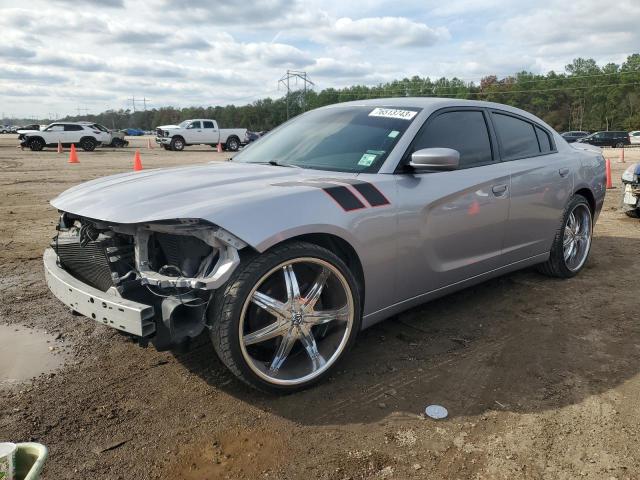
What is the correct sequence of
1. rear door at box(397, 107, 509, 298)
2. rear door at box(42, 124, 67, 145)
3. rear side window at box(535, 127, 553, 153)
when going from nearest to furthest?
rear door at box(397, 107, 509, 298) < rear side window at box(535, 127, 553, 153) < rear door at box(42, 124, 67, 145)

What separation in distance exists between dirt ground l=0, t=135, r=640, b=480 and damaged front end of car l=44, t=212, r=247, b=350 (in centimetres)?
31

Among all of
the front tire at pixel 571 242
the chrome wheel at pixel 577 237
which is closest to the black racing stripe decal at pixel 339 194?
the front tire at pixel 571 242

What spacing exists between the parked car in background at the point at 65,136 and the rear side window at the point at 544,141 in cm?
2816

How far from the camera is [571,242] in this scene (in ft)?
16.8

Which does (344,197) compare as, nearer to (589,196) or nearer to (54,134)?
(589,196)

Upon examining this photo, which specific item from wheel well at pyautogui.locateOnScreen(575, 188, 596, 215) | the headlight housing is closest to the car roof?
wheel well at pyautogui.locateOnScreen(575, 188, 596, 215)

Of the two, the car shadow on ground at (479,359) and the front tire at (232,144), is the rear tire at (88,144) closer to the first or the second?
the front tire at (232,144)

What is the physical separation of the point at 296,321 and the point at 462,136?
198cm

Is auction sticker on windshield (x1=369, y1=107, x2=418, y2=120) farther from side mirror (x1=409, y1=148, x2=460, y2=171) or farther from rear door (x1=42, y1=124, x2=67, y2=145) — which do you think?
rear door (x1=42, y1=124, x2=67, y2=145)

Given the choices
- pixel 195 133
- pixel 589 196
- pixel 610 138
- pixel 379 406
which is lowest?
pixel 379 406

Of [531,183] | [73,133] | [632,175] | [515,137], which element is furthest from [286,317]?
[73,133]

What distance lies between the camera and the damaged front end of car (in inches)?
99.1

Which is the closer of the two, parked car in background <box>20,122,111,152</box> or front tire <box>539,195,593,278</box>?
front tire <box>539,195,593,278</box>

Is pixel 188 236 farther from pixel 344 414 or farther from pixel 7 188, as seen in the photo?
pixel 7 188
